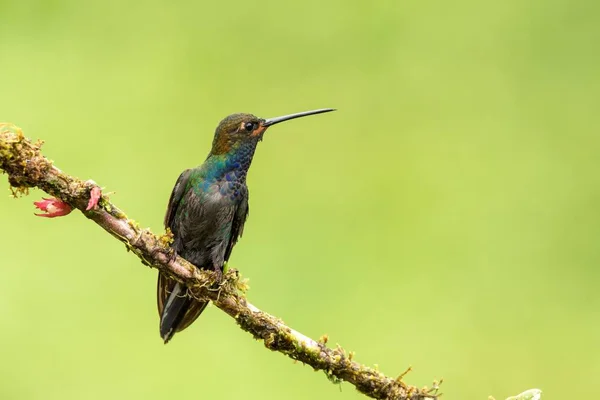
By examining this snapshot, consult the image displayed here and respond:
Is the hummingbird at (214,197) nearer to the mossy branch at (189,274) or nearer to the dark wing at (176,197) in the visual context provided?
the dark wing at (176,197)

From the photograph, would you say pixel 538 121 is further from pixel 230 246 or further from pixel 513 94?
pixel 230 246

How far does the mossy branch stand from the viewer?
202cm

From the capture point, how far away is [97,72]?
5961 millimetres

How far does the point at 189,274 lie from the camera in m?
2.46

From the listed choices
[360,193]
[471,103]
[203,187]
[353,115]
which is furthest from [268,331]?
[471,103]

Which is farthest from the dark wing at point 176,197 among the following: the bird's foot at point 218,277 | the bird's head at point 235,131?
the bird's foot at point 218,277

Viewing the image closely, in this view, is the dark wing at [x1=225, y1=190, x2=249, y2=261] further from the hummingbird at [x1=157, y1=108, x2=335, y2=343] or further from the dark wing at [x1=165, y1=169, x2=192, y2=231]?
the dark wing at [x1=165, y1=169, x2=192, y2=231]

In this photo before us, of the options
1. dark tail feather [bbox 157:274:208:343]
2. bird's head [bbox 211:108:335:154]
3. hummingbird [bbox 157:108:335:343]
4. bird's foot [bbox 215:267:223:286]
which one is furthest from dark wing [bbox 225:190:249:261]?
bird's foot [bbox 215:267:223:286]

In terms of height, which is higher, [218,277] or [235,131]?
[235,131]

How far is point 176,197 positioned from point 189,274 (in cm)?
59

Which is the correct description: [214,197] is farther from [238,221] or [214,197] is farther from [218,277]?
[218,277]

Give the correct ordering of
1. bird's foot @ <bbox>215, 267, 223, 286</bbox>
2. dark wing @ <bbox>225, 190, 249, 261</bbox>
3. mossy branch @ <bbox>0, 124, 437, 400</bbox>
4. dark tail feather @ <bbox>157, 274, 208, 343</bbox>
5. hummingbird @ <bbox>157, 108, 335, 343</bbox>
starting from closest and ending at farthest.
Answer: mossy branch @ <bbox>0, 124, 437, 400</bbox>, bird's foot @ <bbox>215, 267, 223, 286</bbox>, dark tail feather @ <bbox>157, 274, 208, 343</bbox>, hummingbird @ <bbox>157, 108, 335, 343</bbox>, dark wing @ <bbox>225, 190, 249, 261</bbox>

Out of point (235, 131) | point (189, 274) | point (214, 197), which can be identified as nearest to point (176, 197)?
point (214, 197)

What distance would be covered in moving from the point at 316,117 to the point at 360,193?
0.65 meters
